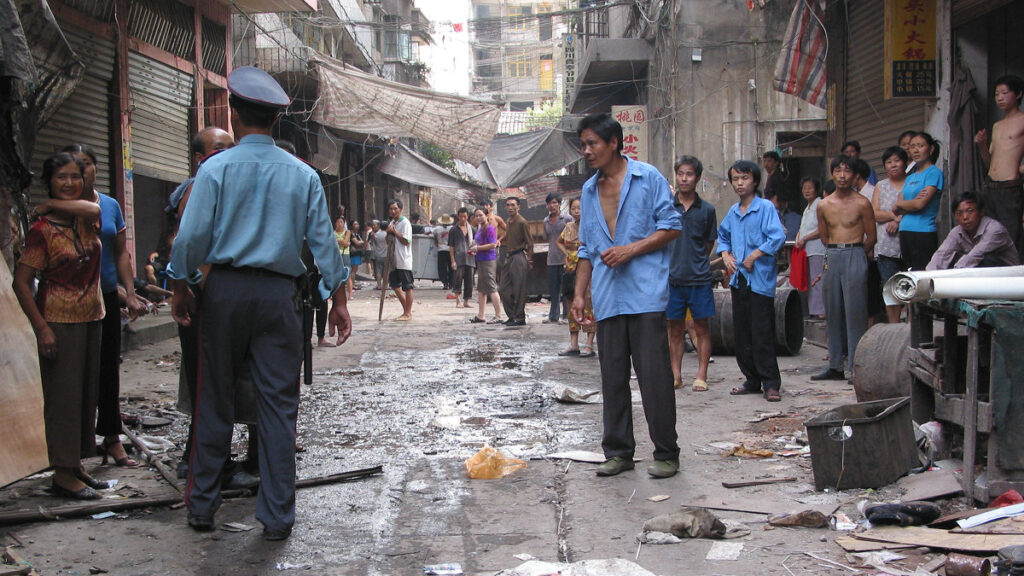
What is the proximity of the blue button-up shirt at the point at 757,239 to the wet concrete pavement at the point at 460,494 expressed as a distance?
0.92m

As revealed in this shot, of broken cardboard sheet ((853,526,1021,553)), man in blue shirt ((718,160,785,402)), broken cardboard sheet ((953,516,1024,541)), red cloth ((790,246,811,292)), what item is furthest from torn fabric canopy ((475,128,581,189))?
broken cardboard sheet ((953,516,1024,541))

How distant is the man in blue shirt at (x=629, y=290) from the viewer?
472 centimetres

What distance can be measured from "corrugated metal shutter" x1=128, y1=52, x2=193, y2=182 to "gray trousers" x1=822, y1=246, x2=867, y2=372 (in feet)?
29.0

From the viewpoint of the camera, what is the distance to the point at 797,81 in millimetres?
12297

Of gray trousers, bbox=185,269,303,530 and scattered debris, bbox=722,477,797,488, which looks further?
scattered debris, bbox=722,477,797,488

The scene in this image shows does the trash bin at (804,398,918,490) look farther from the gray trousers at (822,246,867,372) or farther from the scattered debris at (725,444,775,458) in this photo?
the gray trousers at (822,246,867,372)

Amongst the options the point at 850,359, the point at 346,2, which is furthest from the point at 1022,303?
the point at 346,2

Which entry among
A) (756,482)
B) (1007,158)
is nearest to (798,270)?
(1007,158)

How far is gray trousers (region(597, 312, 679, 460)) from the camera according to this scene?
Answer: 4.72m

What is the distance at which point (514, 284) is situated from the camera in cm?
1337

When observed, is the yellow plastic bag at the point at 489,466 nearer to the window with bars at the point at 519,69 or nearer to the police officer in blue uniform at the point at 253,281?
the police officer in blue uniform at the point at 253,281

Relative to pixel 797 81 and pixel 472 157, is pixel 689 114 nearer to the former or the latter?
pixel 472 157

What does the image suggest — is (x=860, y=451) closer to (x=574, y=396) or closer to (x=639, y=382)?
(x=639, y=382)

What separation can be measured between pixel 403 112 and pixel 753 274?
40.2 ft
